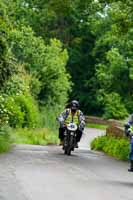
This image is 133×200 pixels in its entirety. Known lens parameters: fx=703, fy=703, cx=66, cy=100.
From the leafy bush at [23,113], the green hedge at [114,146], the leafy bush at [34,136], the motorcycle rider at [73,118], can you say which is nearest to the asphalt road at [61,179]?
the motorcycle rider at [73,118]

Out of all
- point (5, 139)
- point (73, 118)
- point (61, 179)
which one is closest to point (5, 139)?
point (5, 139)

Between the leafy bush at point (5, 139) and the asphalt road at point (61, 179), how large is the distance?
2.97 metres

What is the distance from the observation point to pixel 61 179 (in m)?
14.2

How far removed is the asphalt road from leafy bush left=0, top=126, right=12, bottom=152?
9.74 ft

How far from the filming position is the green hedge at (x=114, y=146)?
23172mm

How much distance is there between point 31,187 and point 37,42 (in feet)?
111

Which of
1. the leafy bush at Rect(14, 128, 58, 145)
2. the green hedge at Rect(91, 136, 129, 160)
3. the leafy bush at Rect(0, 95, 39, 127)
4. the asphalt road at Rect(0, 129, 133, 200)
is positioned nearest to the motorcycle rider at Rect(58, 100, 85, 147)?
the green hedge at Rect(91, 136, 129, 160)

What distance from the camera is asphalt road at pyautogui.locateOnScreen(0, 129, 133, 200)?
38.7 feet

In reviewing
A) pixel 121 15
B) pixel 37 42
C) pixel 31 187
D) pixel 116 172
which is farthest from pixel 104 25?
pixel 31 187

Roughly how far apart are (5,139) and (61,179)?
12040mm

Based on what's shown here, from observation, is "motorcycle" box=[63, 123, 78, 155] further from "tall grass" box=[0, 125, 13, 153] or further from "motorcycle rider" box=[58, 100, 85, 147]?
"tall grass" box=[0, 125, 13, 153]

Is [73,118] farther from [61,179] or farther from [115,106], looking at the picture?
[115,106]

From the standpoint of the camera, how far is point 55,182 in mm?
13602

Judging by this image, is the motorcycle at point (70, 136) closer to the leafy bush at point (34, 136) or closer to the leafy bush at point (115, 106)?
the leafy bush at point (34, 136)
